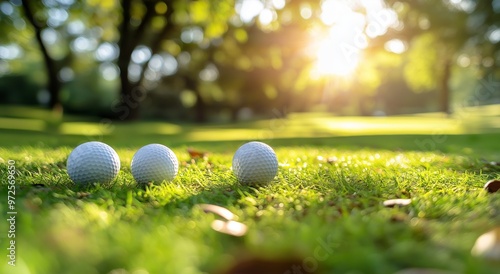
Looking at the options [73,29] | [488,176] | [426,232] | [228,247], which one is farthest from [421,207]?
[73,29]

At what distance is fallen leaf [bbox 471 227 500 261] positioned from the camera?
184 centimetres

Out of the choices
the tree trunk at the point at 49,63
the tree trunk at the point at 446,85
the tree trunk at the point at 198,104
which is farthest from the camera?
the tree trunk at the point at 198,104

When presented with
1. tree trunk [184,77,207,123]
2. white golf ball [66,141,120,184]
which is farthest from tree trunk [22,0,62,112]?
tree trunk [184,77,207,123]

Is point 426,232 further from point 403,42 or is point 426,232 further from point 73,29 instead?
point 73,29

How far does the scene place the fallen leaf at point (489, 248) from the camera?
184cm

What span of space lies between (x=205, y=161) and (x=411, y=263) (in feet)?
Result: 13.9

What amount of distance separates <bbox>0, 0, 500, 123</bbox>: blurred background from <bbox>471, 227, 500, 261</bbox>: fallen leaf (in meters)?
13.5

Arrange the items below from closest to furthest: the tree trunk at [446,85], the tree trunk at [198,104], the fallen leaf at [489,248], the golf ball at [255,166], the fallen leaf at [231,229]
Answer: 1. the fallen leaf at [489,248]
2. the fallen leaf at [231,229]
3. the golf ball at [255,166]
4. the tree trunk at [446,85]
5. the tree trunk at [198,104]

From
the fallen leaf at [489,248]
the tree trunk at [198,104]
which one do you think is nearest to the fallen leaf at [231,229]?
the fallen leaf at [489,248]

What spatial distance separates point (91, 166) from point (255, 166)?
160 cm

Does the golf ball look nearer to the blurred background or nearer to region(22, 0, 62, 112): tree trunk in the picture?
the blurred background

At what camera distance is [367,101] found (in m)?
71.6

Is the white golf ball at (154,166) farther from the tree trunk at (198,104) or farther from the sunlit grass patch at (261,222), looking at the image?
the tree trunk at (198,104)

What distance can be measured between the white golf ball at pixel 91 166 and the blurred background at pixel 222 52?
43.1 ft
